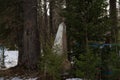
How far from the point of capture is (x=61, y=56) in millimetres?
9500

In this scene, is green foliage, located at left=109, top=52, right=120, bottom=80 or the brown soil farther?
the brown soil

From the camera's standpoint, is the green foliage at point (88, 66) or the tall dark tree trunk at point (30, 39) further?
the tall dark tree trunk at point (30, 39)

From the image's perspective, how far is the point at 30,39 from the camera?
12.4 meters

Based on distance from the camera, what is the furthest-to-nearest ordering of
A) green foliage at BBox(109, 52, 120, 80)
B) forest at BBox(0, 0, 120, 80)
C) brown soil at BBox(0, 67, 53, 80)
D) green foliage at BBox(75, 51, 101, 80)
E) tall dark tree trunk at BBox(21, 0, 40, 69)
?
tall dark tree trunk at BBox(21, 0, 40, 69), brown soil at BBox(0, 67, 53, 80), forest at BBox(0, 0, 120, 80), green foliage at BBox(109, 52, 120, 80), green foliage at BBox(75, 51, 101, 80)

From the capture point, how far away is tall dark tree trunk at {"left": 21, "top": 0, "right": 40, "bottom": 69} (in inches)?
484

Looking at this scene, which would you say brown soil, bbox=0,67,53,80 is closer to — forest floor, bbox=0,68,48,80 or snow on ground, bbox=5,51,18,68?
forest floor, bbox=0,68,48,80

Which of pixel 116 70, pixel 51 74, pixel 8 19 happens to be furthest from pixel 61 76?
pixel 8 19

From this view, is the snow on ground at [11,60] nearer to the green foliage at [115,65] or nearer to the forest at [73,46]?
the forest at [73,46]

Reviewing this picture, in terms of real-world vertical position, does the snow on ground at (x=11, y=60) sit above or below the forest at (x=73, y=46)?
below

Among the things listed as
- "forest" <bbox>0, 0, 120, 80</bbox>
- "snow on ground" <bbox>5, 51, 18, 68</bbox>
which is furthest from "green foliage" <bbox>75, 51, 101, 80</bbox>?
"snow on ground" <bbox>5, 51, 18, 68</bbox>

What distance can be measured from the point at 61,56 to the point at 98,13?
2053mm

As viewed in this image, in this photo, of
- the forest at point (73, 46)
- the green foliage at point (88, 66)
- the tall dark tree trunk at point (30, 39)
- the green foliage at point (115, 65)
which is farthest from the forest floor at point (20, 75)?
the green foliage at point (115, 65)

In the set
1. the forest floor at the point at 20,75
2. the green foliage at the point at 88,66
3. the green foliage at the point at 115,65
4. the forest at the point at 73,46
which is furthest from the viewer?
the forest floor at the point at 20,75

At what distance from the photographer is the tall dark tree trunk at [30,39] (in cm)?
1229
